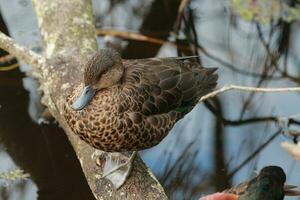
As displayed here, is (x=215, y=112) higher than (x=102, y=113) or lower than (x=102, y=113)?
lower

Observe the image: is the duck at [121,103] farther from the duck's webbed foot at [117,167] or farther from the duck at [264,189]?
the duck at [264,189]

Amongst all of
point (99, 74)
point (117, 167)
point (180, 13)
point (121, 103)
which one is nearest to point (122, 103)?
point (121, 103)

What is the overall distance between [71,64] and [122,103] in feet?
2.73

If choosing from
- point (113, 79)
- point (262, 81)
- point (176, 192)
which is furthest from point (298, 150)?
point (113, 79)

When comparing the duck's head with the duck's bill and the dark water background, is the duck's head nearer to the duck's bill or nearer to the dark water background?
the duck's bill

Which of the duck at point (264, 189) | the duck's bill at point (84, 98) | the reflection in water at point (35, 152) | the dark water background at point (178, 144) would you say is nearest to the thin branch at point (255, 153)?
the dark water background at point (178, 144)

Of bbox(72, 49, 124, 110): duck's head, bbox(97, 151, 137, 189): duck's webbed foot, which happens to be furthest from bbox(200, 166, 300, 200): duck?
bbox(72, 49, 124, 110): duck's head

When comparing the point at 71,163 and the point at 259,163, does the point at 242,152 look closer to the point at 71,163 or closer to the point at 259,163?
the point at 259,163

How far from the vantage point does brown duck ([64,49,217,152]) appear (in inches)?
125

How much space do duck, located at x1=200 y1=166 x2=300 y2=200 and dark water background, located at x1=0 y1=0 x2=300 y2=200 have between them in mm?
298

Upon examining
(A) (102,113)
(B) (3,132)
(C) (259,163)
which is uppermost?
(A) (102,113)

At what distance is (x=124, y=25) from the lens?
19.9ft

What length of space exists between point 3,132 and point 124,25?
175 centimetres

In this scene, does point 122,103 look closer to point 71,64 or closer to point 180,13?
point 71,64
